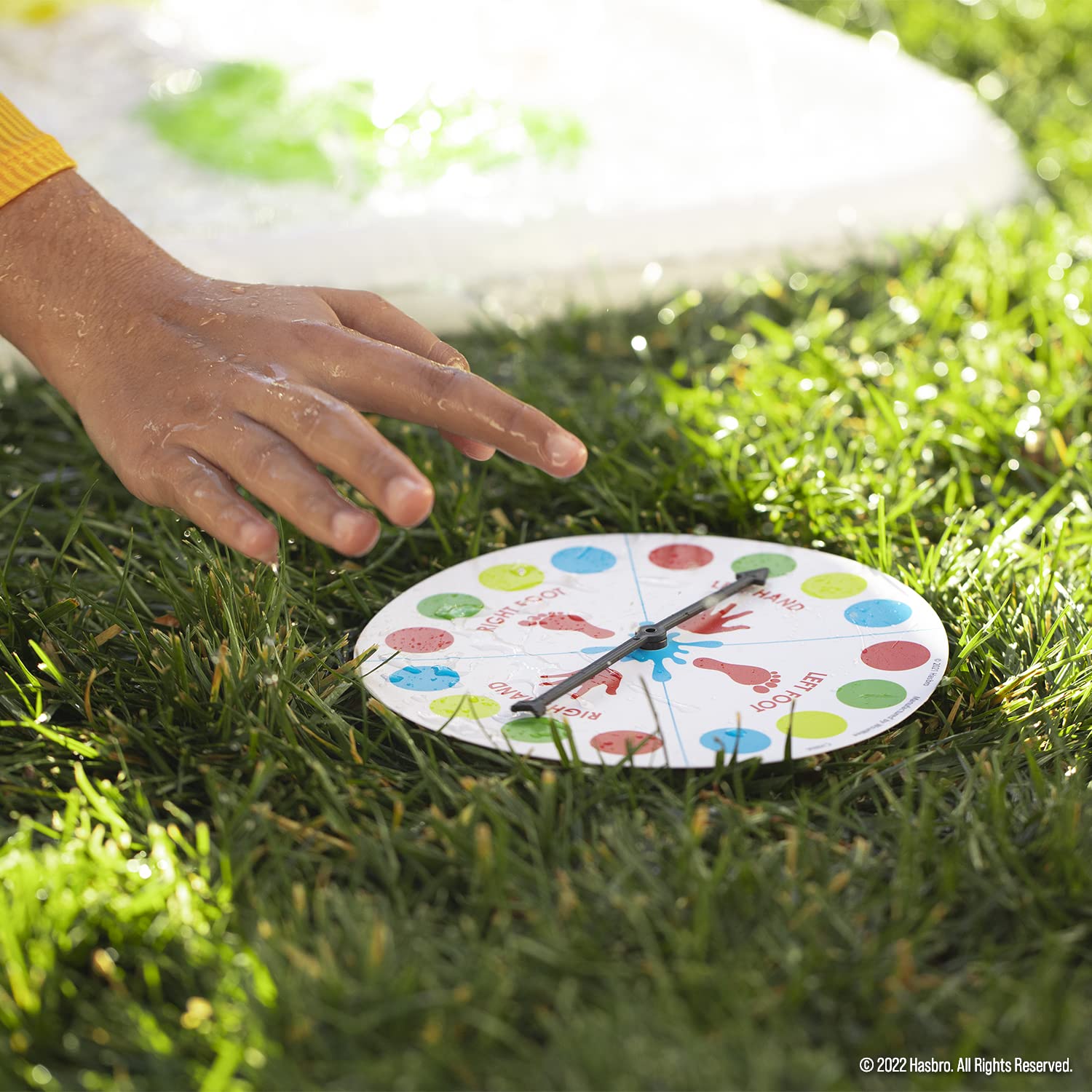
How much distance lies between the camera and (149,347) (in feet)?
3.91

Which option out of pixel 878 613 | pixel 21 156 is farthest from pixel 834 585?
pixel 21 156

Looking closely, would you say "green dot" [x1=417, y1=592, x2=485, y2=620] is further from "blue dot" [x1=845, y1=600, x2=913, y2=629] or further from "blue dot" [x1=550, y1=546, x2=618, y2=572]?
"blue dot" [x1=845, y1=600, x2=913, y2=629]

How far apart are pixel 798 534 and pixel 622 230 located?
3.14 ft

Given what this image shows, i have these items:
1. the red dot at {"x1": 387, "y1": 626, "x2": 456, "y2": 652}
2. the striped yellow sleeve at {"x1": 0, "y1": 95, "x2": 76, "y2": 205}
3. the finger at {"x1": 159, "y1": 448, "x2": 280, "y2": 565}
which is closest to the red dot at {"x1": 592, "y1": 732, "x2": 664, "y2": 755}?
the red dot at {"x1": 387, "y1": 626, "x2": 456, "y2": 652}

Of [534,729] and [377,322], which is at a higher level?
[377,322]

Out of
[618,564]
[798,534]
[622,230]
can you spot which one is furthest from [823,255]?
[618,564]

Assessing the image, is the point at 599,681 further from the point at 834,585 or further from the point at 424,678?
the point at 834,585

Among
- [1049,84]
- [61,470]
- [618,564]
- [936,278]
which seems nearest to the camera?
[618,564]

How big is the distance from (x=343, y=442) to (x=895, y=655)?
0.57 metres

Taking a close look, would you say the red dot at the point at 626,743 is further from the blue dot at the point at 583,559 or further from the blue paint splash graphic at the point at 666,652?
the blue dot at the point at 583,559

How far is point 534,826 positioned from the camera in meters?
1.02

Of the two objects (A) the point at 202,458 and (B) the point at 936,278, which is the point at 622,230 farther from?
(A) the point at 202,458

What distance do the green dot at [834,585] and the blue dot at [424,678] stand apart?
1.31 ft

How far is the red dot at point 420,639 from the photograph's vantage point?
49.3 inches
